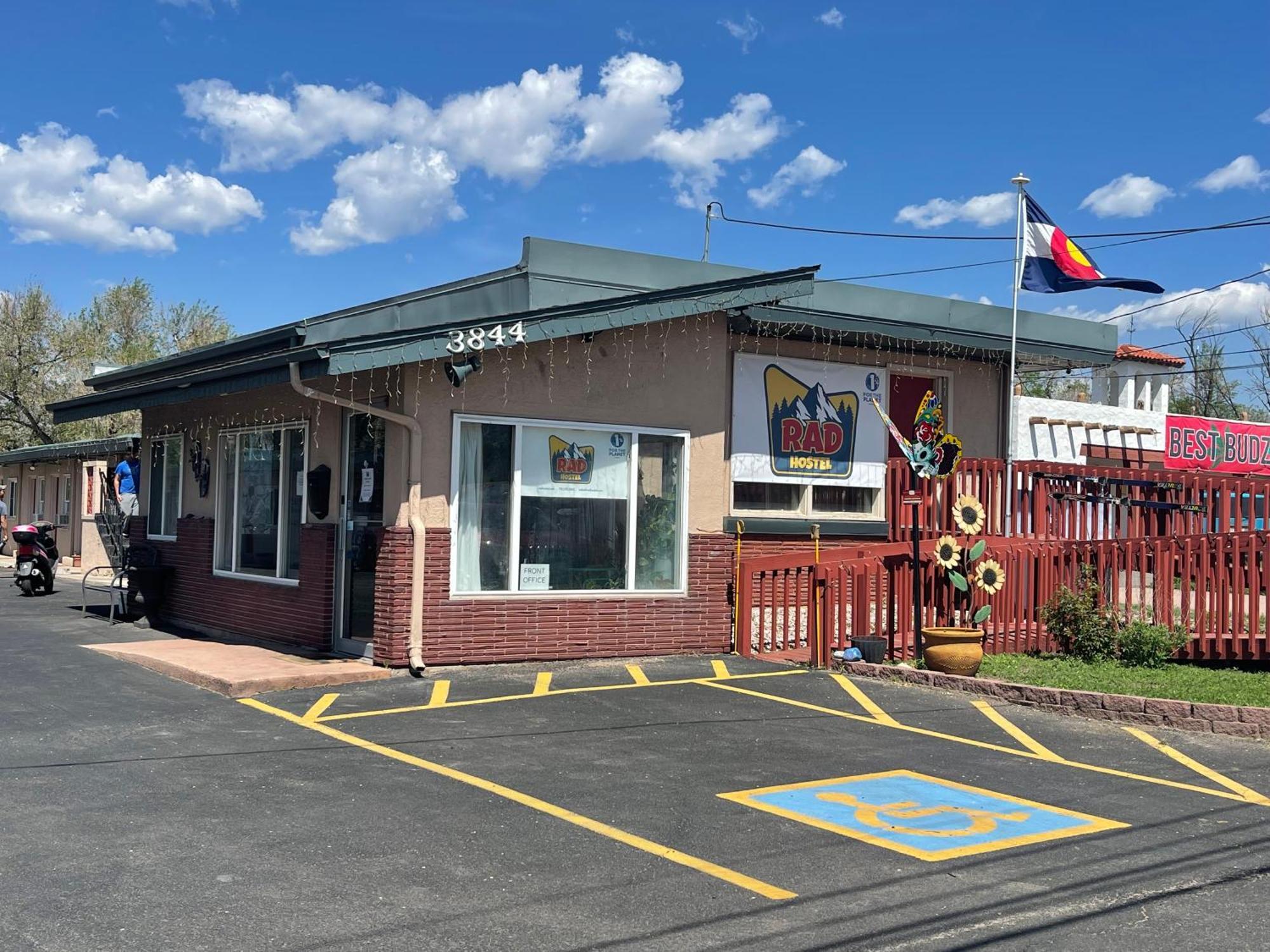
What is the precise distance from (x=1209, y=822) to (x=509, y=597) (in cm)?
710

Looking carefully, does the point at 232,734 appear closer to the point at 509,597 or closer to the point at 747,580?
the point at 509,597

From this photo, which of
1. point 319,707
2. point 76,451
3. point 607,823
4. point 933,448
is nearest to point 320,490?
point 319,707

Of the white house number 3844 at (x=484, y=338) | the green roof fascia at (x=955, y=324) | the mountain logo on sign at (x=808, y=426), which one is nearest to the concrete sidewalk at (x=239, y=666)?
the white house number 3844 at (x=484, y=338)

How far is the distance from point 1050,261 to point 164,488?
12877mm

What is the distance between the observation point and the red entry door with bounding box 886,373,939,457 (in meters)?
Result: 16.8

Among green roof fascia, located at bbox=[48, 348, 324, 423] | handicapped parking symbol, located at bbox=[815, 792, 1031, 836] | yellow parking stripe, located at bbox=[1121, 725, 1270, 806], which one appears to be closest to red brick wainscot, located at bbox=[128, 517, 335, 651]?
green roof fascia, located at bbox=[48, 348, 324, 423]

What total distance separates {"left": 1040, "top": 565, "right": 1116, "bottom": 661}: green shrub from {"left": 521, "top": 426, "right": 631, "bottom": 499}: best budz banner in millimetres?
4970

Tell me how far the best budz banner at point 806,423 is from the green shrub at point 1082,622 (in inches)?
126

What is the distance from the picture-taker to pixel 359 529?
503 inches

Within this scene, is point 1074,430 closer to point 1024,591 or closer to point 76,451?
point 1024,591

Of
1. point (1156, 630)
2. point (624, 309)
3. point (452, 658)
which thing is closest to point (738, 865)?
point (452, 658)

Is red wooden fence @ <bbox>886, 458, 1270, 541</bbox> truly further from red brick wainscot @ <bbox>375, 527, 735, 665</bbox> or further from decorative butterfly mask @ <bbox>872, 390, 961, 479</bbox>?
red brick wainscot @ <bbox>375, 527, 735, 665</bbox>

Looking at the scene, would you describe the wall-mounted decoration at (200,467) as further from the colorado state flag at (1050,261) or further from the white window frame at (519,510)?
the colorado state flag at (1050,261)

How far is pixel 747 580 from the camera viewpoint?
530 inches
